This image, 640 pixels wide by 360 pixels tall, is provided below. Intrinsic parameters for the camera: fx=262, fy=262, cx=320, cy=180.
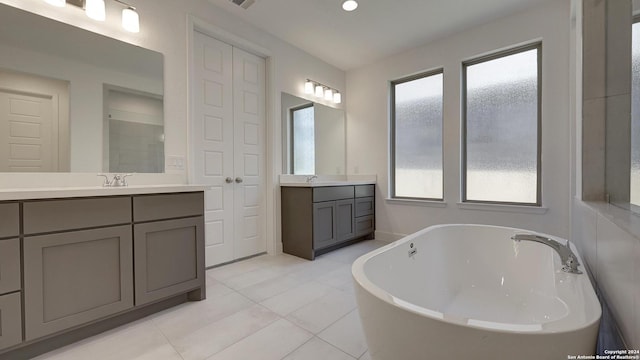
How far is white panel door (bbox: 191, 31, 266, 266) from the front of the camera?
2.55 metres

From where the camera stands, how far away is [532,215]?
2633 mm

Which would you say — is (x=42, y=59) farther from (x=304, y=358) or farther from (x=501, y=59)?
(x=501, y=59)

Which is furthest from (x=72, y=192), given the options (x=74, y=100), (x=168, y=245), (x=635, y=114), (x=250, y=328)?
(x=635, y=114)

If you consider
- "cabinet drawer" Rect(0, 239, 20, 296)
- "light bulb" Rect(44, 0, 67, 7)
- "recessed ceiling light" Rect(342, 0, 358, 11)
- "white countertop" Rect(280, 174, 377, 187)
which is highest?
"recessed ceiling light" Rect(342, 0, 358, 11)

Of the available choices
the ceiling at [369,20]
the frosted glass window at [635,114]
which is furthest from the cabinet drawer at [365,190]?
the frosted glass window at [635,114]

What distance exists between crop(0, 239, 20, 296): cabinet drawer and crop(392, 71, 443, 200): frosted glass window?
3.48 m

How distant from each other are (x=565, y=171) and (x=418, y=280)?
195 centimetres

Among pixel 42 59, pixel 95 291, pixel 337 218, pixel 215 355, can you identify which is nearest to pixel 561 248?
pixel 215 355

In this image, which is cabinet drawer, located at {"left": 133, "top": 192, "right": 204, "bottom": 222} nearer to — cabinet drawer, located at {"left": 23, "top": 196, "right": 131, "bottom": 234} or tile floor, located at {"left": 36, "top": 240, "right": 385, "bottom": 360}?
cabinet drawer, located at {"left": 23, "top": 196, "right": 131, "bottom": 234}

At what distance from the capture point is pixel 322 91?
3598 millimetres

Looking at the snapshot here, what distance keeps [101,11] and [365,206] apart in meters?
3.18

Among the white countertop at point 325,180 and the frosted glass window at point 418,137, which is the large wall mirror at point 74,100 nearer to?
the white countertop at point 325,180

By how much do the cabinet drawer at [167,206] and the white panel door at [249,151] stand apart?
0.94m

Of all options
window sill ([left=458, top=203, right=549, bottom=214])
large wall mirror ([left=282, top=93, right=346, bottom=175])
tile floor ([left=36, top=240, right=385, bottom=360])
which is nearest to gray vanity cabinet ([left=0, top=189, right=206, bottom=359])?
tile floor ([left=36, top=240, right=385, bottom=360])
